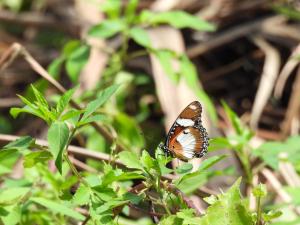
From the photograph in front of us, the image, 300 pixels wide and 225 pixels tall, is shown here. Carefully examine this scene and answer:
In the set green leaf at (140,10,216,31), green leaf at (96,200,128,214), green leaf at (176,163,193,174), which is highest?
green leaf at (140,10,216,31)

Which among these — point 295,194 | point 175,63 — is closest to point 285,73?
point 175,63

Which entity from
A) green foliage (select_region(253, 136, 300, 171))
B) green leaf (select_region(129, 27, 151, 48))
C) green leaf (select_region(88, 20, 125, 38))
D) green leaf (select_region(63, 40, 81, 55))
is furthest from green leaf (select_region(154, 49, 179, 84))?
green foliage (select_region(253, 136, 300, 171))

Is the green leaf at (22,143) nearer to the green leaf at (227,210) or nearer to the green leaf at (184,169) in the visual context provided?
the green leaf at (184,169)

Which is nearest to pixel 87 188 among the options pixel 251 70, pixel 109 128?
pixel 109 128

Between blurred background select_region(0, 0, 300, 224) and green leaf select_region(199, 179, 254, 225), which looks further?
blurred background select_region(0, 0, 300, 224)

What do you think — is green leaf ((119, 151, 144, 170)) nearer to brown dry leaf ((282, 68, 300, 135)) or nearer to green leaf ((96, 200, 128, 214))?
green leaf ((96, 200, 128, 214))

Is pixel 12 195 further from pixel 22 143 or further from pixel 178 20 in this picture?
pixel 178 20
